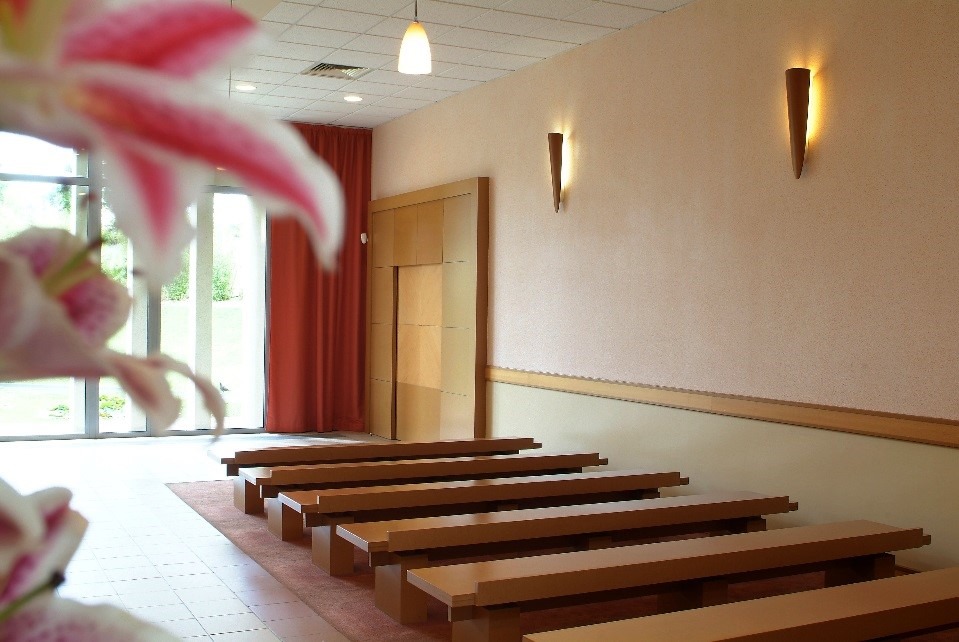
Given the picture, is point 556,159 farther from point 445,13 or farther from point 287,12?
point 287,12

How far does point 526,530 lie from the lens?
188 inches

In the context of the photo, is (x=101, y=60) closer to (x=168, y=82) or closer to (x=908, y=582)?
(x=168, y=82)

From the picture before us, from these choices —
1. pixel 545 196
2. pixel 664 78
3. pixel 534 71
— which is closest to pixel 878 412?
pixel 664 78

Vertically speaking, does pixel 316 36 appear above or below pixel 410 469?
above

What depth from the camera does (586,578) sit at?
12.7 feet

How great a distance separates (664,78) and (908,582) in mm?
3952

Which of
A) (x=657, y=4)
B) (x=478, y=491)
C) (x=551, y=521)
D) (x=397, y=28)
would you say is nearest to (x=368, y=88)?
(x=397, y=28)

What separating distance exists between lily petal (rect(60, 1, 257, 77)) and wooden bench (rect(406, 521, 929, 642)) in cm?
351

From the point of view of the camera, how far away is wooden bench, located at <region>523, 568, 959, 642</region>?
3234 mm

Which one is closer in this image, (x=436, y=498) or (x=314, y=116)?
(x=436, y=498)

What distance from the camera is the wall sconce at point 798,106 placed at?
18.4ft

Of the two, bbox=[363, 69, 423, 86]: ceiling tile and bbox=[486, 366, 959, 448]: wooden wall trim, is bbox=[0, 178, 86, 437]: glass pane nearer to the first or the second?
bbox=[363, 69, 423, 86]: ceiling tile

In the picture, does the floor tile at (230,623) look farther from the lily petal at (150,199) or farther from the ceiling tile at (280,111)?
the ceiling tile at (280,111)

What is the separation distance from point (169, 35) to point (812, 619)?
351cm
